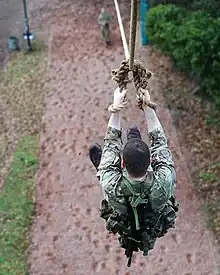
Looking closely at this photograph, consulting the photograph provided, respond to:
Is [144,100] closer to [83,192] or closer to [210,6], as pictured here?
[83,192]

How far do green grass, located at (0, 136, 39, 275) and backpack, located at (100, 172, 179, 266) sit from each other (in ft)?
10.6

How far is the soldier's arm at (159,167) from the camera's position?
2.92m

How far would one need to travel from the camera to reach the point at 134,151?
2711 mm

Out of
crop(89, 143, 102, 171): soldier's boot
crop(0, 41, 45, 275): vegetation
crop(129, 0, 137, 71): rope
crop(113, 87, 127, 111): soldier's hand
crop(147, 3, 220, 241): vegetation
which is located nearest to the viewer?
crop(129, 0, 137, 71): rope

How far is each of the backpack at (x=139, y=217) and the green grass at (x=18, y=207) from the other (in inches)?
127

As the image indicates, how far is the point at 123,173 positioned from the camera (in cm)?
290

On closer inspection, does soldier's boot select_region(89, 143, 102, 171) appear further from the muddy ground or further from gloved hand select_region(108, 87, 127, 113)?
the muddy ground

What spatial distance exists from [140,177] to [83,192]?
4.50 metres

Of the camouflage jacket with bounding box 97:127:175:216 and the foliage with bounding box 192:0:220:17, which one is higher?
the camouflage jacket with bounding box 97:127:175:216

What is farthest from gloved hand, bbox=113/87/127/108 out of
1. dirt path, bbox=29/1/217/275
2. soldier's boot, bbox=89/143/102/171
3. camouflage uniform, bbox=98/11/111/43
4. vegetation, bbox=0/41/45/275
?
camouflage uniform, bbox=98/11/111/43

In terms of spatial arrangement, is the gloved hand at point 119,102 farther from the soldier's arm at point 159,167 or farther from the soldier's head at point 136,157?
the soldier's head at point 136,157

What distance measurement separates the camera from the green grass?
20.9ft

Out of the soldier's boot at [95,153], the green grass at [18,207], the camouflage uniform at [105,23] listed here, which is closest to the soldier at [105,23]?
the camouflage uniform at [105,23]

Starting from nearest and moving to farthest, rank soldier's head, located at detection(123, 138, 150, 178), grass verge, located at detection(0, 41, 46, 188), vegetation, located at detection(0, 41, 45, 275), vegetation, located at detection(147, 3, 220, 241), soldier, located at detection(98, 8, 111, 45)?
soldier's head, located at detection(123, 138, 150, 178) < vegetation, located at detection(0, 41, 45, 275) < vegetation, located at detection(147, 3, 220, 241) < grass verge, located at detection(0, 41, 46, 188) < soldier, located at detection(98, 8, 111, 45)
